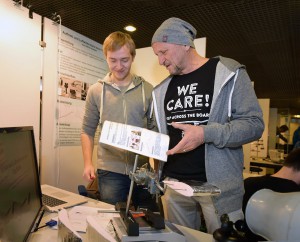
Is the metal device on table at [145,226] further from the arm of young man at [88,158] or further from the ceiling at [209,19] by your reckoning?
the ceiling at [209,19]

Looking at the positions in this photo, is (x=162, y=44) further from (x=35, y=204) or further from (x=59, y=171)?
(x=59, y=171)

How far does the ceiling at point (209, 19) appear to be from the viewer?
2219mm

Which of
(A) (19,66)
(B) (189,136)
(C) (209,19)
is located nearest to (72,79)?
(A) (19,66)

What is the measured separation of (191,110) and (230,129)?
0.22 meters

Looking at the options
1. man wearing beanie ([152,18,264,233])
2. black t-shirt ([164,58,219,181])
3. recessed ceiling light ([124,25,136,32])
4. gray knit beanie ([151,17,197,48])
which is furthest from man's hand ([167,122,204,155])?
recessed ceiling light ([124,25,136,32])

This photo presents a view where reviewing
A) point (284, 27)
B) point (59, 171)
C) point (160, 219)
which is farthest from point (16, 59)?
point (284, 27)

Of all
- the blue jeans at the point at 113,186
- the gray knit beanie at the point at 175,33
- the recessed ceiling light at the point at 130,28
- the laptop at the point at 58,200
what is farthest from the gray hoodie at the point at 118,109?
the recessed ceiling light at the point at 130,28

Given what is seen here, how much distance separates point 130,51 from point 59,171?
64.2 inches

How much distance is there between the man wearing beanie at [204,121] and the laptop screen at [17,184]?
52cm

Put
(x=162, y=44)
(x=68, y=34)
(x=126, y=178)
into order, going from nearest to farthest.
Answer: (x=162, y=44) → (x=126, y=178) → (x=68, y=34)

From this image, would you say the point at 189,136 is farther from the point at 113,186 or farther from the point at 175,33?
the point at 113,186

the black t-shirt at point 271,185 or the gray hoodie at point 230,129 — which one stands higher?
the gray hoodie at point 230,129

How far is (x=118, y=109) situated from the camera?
1.50m

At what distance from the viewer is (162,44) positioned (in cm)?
119
